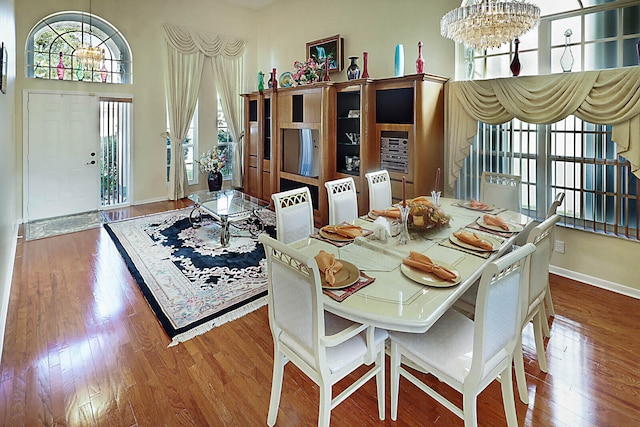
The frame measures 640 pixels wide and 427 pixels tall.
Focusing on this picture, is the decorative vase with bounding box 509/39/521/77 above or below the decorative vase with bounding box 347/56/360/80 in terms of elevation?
below

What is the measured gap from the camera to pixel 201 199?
16.3 feet

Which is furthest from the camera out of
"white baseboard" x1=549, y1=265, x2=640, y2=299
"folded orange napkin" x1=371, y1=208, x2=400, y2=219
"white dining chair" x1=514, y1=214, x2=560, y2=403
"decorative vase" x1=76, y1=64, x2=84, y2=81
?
"decorative vase" x1=76, y1=64, x2=84, y2=81

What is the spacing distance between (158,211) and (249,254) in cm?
269

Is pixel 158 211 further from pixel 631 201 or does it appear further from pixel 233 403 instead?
pixel 631 201

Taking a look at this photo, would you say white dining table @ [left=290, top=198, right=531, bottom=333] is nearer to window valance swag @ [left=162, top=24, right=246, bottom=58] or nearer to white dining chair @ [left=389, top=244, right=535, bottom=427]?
Answer: white dining chair @ [left=389, top=244, right=535, bottom=427]

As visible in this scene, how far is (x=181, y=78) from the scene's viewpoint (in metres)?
6.53

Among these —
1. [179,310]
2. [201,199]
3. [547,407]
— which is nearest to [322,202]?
[201,199]

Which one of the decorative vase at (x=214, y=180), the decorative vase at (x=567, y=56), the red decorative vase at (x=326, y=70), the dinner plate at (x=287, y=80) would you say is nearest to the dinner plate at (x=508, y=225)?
the decorative vase at (x=567, y=56)

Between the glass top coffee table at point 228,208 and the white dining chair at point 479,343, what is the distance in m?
2.98

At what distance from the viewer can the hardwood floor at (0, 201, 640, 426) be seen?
1.88m

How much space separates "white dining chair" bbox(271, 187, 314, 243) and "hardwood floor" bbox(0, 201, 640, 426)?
0.75 metres

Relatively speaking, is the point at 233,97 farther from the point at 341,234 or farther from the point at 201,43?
the point at 341,234

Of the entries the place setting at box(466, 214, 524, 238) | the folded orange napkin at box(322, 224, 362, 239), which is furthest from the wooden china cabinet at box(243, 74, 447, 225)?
the folded orange napkin at box(322, 224, 362, 239)

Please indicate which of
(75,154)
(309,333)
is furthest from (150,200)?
(309,333)
